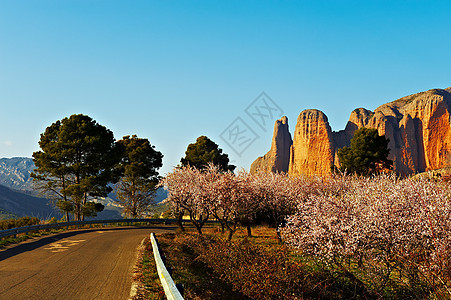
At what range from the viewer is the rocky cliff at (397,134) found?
105m

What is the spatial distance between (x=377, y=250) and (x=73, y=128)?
1477 inches

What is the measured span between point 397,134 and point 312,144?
30057mm

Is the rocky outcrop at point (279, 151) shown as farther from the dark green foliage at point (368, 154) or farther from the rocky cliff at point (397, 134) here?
the dark green foliage at point (368, 154)

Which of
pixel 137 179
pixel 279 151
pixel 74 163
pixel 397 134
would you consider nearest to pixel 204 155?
pixel 137 179

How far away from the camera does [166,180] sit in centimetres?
3212

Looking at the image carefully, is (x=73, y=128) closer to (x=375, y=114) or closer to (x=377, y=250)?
(x=377, y=250)

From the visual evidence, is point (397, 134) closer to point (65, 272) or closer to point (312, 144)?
point (312, 144)

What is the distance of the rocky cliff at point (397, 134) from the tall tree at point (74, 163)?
6921cm

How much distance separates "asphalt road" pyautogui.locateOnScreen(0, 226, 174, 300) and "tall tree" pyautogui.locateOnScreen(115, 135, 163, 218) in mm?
→ 32573

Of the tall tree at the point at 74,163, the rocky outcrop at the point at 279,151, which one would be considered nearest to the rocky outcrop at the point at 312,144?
the rocky outcrop at the point at 279,151

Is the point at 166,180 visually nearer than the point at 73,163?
Yes

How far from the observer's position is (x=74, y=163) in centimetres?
3931

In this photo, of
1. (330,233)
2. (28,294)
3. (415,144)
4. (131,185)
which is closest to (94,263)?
(28,294)

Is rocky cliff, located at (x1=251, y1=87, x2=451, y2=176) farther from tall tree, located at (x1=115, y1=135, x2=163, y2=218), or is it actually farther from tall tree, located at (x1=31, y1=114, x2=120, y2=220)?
tall tree, located at (x1=31, y1=114, x2=120, y2=220)
